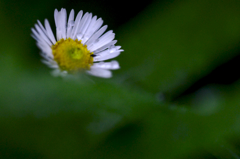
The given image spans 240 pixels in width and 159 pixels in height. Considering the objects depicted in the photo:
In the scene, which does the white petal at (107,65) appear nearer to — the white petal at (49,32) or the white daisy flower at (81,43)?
the white daisy flower at (81,43)

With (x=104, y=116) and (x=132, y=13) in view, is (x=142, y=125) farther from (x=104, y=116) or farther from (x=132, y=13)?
(x=132, y=13)

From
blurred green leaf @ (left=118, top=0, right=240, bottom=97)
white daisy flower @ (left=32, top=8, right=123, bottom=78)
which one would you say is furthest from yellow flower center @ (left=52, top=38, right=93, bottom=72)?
blurred green leaf @ (left=118, top=0, right=240, bottom=97)

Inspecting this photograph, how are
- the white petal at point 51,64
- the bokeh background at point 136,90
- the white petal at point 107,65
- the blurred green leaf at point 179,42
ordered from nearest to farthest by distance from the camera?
1. the bokeh background at point 136,90
2. the white petal at point 51,64
3. the white petal at point 107,65
4. the blurred green leaf at point 179,42

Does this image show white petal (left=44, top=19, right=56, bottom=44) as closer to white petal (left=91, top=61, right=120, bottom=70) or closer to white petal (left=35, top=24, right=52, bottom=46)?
white petal (left=35, top=24, right=52, bottom=46)

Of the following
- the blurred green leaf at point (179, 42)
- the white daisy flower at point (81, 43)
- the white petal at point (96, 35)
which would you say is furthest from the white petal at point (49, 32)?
the blurred green leaf at point (179, 42)

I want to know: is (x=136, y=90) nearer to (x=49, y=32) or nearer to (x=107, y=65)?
(x=107, y=65)

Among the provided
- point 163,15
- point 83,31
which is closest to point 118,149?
point 83,31
